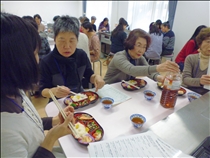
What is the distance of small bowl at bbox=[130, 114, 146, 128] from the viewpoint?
842 millimetres

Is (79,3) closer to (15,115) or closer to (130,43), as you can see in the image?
(130,43)

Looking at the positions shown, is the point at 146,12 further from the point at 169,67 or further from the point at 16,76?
the point at 16,76

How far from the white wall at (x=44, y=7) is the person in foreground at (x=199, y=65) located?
7.53m

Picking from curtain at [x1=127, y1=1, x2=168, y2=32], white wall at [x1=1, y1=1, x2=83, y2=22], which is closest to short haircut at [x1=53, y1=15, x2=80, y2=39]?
curtain at [x1=127, y1=1, x2=168, y2=32]

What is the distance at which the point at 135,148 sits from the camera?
2.17 feet

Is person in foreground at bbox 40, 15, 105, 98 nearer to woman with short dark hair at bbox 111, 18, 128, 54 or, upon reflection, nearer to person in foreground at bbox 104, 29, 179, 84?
person in foreground at bbox 104, 29, 179, 84

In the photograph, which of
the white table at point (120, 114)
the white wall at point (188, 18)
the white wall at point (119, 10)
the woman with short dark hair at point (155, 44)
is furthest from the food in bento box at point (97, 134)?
the white wall at point (119, 10)

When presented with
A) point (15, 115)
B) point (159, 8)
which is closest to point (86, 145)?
point (15, 115)

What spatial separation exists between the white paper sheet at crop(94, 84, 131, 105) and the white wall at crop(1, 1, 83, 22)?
7367 mm

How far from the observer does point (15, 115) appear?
56 cm

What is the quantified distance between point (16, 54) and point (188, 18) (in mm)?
4521

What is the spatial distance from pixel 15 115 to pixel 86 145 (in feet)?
1.10

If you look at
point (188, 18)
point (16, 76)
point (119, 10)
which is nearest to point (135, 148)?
point (16, 76)

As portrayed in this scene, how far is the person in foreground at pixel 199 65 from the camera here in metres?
1.52
